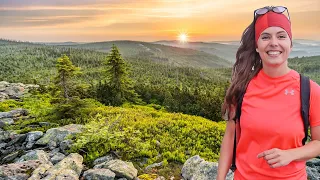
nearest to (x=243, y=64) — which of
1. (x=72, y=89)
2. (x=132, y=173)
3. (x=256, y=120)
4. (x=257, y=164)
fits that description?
(x=256, y=120)

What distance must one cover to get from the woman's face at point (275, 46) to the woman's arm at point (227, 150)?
2.45ft

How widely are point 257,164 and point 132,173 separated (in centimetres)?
542

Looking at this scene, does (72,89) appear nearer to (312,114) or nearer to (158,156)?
(158,156)

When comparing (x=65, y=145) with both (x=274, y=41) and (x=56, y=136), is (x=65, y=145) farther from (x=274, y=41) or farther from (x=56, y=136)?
(x=274, y=41)

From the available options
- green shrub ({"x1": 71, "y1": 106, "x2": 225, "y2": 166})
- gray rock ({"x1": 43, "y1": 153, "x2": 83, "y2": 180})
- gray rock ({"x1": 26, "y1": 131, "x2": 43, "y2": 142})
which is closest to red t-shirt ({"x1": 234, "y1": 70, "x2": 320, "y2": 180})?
gray rock ({"x1": 43, "y1": 153, "x2": 83, "y2": 180})

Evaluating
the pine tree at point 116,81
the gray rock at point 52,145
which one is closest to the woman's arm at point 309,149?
the gray rock at point 52,145

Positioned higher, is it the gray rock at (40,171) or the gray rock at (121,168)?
the gray rock at (40,171)

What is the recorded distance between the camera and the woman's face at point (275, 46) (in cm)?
255

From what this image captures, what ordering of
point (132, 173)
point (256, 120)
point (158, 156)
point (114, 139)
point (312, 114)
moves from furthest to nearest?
point (114, 139)
point (158, 156)
point (132, 173)
point (256, 120)
point (312, 114)

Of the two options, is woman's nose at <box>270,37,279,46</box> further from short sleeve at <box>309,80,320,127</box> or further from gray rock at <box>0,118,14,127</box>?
gray rock at <box>0,118,14,127</box>

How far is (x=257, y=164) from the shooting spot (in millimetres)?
2689

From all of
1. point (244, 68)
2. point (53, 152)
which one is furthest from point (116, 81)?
point (244, 68)

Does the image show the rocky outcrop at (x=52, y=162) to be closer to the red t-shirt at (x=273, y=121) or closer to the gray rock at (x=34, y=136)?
the gray rock at (x=34, y=136)

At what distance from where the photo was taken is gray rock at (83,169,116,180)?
7.19 m
